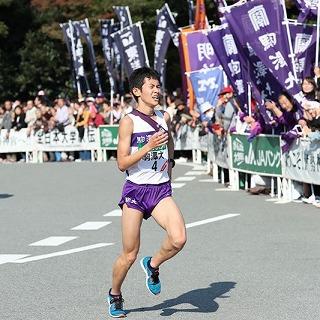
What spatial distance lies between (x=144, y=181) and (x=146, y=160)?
0.53ft

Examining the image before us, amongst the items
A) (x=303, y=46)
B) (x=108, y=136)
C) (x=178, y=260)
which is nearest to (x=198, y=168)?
(x=108, y=136)

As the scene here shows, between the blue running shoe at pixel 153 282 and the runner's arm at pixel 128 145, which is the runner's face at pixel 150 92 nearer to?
the runner's arm at pixel 128 145

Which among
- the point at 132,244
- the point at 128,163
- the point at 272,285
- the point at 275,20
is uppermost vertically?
the point at 275,20

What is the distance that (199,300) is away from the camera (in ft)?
28.6

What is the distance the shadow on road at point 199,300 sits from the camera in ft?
27.1

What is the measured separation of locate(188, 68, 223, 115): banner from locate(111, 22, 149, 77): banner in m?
8.27

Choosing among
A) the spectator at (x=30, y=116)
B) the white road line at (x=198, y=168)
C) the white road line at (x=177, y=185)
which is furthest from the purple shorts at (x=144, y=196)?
the spectator at (x=30, y=116)

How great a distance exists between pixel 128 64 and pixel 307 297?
1006 inches

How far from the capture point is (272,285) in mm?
9367

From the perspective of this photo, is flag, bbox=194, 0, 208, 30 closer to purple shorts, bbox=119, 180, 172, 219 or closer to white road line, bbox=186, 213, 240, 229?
white road line, bbox=186, 213, 240, 229

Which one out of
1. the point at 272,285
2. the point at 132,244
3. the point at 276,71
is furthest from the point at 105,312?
the point at 276,71

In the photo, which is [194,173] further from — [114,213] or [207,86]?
[114,213]

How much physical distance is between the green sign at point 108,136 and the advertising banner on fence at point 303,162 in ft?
51.1

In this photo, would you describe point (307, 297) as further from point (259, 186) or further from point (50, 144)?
point (50, 144)
